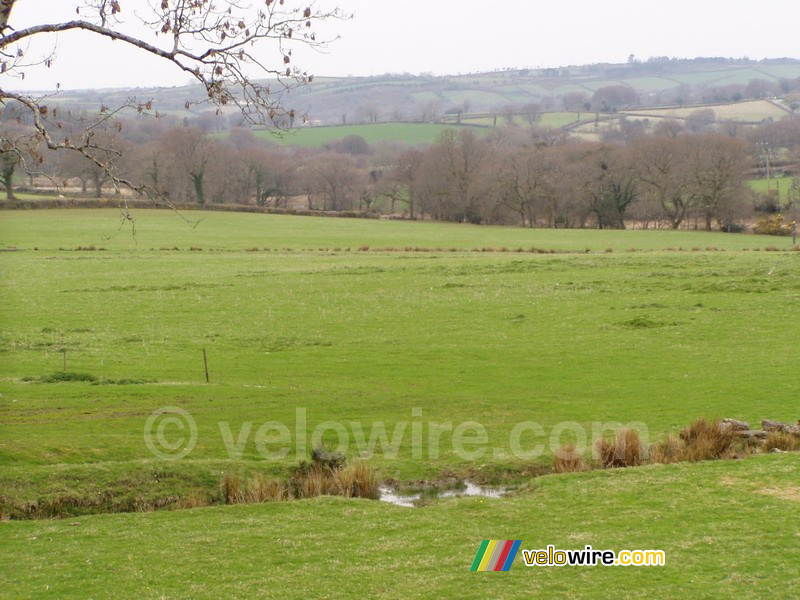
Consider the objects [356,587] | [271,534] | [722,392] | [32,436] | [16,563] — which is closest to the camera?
[356,587]

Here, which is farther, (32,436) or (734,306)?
(734,306)

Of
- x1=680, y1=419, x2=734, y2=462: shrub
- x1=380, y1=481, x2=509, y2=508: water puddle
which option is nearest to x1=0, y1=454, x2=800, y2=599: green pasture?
x1=380, y1=481, x2=509, y2=508: water puddle

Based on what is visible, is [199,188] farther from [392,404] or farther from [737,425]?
[737,425]

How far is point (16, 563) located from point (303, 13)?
9852 mm

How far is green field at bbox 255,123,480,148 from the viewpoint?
174250 mm

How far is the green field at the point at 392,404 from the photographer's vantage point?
34.1ft

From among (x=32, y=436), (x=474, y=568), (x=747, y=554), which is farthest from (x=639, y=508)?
(x=32, y=436)

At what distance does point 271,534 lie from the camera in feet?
38.1

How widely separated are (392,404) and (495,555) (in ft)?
37.6

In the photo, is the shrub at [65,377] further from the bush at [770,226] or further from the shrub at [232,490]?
the bush at [770,226]

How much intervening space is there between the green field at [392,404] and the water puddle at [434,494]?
66 centimetres

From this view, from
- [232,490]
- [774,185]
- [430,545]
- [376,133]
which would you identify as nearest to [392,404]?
[232,490]

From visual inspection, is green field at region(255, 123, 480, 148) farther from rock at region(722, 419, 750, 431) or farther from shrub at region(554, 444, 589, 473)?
shrub at region(554, 444, 589, 473)

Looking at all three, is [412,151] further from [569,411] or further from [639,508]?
[639,508]
